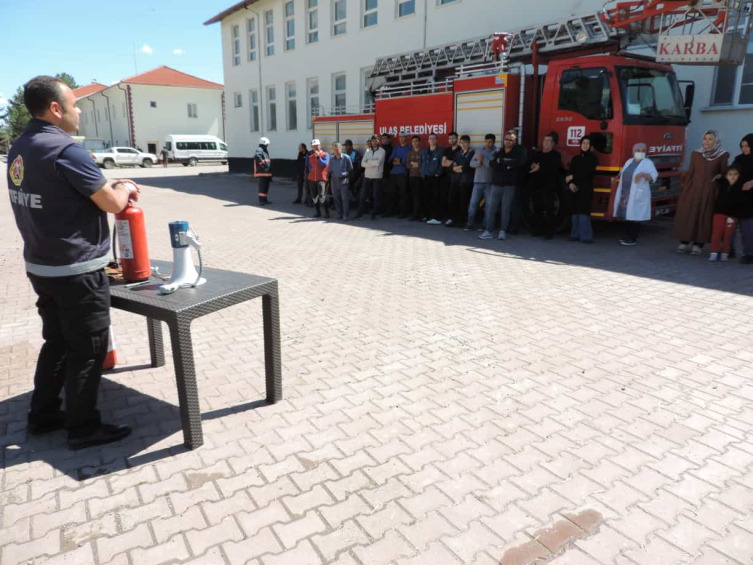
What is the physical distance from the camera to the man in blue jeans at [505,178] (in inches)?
380

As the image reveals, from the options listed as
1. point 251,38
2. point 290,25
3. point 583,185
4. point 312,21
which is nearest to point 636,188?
point 583,185

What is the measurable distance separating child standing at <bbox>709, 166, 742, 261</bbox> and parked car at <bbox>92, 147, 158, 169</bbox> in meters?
38.2

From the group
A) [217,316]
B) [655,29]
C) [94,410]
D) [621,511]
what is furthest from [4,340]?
[655,29]

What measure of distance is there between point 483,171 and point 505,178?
64 cm

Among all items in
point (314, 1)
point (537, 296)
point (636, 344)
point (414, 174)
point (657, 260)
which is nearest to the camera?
point (636, 344)

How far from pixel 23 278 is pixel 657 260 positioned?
347 inches

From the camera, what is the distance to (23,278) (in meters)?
7.32

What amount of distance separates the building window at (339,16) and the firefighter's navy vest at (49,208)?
Answer: 20.3m

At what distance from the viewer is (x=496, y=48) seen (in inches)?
414

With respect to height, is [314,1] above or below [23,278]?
above

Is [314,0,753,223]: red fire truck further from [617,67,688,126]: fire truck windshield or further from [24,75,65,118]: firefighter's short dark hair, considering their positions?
[24,75,65,118]: firefighter's short dark hair

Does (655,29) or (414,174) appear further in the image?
(414,174)

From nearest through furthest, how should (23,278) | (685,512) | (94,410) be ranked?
(685,512)
(94,410)
(23,278)

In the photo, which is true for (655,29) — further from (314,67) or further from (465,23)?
(314,67)
